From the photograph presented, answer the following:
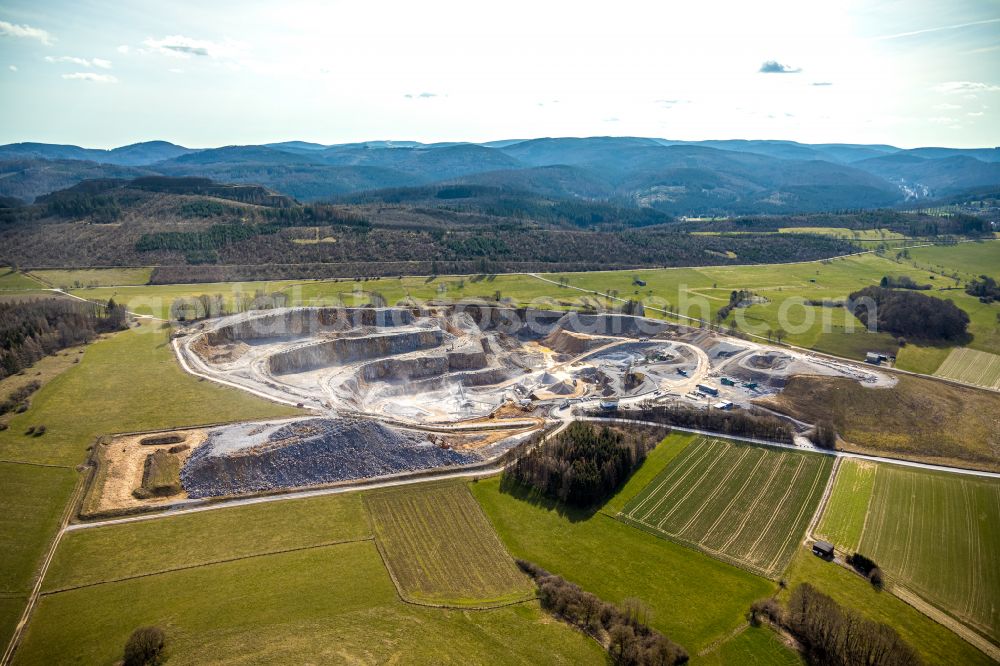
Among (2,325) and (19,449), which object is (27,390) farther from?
(2,325)

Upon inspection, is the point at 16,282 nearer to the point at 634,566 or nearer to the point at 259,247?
the point at 259,247

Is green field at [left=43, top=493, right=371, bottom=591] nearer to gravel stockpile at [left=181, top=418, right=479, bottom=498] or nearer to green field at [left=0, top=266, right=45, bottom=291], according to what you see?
gravel stockpile at [left=181, top=418, right=479, bottom=498]

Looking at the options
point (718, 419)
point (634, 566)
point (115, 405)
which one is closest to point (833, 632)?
point (634, 566)

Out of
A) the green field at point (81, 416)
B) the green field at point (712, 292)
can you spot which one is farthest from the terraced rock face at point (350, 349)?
the green field at point (712, 292)

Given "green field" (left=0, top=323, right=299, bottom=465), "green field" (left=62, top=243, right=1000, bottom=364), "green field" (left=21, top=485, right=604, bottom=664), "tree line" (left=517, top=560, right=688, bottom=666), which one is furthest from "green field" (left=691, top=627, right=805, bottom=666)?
"green field" (left=62, top=243, right=1000, bottom=364)

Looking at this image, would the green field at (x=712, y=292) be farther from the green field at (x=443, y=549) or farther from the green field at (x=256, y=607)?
the green field at (x=256, y=607)

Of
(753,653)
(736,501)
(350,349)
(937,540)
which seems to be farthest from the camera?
(350,349)
